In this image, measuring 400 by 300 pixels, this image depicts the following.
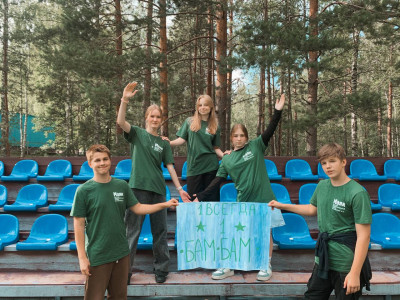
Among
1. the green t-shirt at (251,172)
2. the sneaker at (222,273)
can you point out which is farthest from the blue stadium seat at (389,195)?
the sneaker at (222,273)

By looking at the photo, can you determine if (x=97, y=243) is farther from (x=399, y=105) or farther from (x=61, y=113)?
(x=399, y=105)

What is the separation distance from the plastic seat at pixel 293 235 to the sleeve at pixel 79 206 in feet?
8.18

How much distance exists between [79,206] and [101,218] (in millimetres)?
204

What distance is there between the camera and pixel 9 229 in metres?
4.08

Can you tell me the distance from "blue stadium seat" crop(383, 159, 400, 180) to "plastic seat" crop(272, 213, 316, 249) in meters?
2.97

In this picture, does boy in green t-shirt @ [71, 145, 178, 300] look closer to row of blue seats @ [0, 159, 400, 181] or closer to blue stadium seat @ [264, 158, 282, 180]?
row of blue seats @ [0, 159, 400, 181]

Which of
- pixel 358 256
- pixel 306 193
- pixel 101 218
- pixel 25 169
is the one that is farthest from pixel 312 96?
pixel 101 218

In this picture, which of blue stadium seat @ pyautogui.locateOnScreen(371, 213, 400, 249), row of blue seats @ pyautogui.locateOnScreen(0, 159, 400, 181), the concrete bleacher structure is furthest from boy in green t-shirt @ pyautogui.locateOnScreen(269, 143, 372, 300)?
row of blue seats @ pyautogui.locateOnScreen(0, 159, 400, 181)

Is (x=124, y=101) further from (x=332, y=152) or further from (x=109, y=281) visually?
(x=332, y=152)

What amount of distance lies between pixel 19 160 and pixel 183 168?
358cm

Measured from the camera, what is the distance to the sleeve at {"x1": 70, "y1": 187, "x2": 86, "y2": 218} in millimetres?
2361

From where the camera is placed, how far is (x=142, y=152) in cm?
323

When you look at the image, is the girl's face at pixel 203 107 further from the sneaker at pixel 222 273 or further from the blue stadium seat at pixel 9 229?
the blue stadium seat at pixel 9 229

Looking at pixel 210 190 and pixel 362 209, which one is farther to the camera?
pixel 210 190
